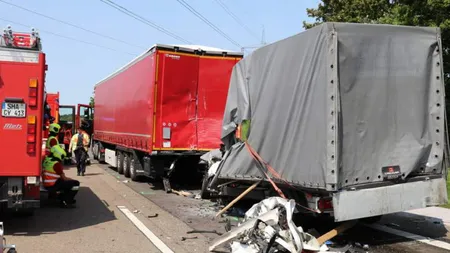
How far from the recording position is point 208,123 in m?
12.2

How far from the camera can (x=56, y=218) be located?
8547 mm

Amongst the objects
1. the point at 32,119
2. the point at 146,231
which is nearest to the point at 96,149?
the point at 146,231

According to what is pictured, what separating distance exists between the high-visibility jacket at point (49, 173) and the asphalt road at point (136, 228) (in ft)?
1.86

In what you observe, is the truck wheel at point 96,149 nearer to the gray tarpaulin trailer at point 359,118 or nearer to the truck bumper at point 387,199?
the gray tarpaulin trailer at point 359,118

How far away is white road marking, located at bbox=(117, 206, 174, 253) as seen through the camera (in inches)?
254

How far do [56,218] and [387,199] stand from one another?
19.6 feet

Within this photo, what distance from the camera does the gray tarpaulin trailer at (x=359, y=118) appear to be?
220 inches

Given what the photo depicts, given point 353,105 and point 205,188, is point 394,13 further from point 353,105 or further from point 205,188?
point 353,105

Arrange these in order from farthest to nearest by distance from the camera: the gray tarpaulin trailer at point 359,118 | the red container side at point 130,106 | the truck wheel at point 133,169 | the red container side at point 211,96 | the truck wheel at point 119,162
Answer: the truck wheel at point 119,162
the truck wheel at point 133,169
the red container side at point 211,96
the red container side at point 130,106
the gray tarpaulin trailer at point 359,118

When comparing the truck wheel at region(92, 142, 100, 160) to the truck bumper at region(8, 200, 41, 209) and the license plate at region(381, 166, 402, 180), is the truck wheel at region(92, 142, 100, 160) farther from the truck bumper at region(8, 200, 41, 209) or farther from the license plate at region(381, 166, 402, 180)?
the license plate at region(381, 166, 402, 180)

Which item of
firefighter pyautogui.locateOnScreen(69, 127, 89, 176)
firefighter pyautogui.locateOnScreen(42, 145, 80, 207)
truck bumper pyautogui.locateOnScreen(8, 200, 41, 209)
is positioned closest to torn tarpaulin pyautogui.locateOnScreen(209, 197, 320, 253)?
truck bumper pyautogui.locateOnScreen(8, 200, 41, 209)

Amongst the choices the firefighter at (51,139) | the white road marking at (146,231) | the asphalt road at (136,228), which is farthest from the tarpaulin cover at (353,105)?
the firefighter at (51,139)

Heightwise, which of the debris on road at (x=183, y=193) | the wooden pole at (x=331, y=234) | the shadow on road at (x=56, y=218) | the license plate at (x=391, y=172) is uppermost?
the license plate at (x=391, y=172)

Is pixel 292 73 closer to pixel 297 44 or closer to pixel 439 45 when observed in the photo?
pixel 297 44
